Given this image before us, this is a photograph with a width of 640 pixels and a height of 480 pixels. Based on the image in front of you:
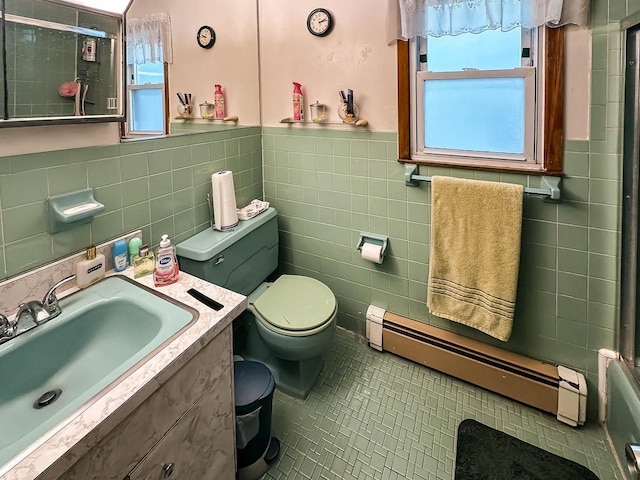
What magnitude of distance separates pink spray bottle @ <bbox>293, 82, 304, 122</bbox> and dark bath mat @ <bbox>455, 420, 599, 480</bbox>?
1.66m

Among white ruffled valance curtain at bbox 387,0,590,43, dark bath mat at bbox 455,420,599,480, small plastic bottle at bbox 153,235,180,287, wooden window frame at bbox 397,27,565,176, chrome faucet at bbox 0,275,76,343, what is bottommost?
dark bath mat at bbox 455,420,599,480

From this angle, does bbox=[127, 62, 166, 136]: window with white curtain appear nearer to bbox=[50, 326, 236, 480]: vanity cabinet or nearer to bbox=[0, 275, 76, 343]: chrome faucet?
bbox=[0, 275, 76, 343]: chrome faucet

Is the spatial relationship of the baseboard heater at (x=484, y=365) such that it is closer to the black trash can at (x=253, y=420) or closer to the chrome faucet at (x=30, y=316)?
the black trash can at (x=253, y=420)

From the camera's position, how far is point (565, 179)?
157 cm

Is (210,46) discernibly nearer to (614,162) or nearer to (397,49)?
(397,49)

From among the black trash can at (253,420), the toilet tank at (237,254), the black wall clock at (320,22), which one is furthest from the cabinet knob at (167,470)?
the black wall clock at (320,22)

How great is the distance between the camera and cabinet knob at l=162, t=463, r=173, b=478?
3.29 feet

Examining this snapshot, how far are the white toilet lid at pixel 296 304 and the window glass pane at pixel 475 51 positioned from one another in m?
1.16

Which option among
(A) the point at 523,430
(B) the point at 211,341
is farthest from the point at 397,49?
(A) the point at 523,430

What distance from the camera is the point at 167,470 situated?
101cm

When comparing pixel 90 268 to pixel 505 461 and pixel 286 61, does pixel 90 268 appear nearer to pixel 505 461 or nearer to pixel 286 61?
pixel 286 61

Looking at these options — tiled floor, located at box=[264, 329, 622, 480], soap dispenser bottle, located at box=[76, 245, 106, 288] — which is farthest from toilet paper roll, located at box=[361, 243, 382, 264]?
soap dispenser bottle, located at box=[76, 245, 106, 288]

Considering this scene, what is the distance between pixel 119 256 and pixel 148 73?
2.59 feet

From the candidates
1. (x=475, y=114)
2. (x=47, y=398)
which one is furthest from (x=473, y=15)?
(x=47, y=398)
